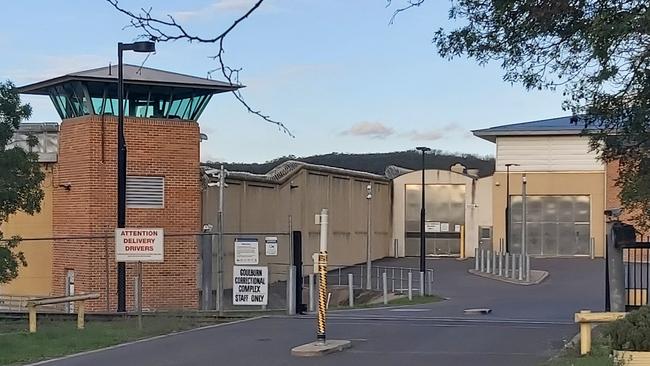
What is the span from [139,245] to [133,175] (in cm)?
1485

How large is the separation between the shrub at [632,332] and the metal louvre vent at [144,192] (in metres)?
24.9

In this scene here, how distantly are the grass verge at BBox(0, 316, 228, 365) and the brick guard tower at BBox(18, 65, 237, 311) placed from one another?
1009 centimetres

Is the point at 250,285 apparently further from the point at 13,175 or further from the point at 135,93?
the point at 135,93

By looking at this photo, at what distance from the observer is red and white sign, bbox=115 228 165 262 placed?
21.5 metres

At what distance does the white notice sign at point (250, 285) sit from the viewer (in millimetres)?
25812

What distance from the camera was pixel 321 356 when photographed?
16594mm

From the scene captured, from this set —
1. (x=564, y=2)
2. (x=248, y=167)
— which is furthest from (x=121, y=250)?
(x=248, y=167)

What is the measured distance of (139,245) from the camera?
21.6 m

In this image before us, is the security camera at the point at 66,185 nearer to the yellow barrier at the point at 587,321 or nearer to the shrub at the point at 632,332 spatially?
the yellow barrier at the point at 587,321

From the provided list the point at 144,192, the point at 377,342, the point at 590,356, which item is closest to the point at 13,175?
the point at 144,192

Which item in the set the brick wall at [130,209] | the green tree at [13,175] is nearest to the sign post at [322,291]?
the green tree at [13,175]

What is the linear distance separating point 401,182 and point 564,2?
192ft

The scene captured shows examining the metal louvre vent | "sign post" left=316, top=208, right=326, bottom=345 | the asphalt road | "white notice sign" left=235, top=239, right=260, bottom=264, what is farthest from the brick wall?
"sign post" left=316, top=208, right=326, bottom=345

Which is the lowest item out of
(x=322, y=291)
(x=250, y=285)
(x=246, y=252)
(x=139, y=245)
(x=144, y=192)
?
(x=250, y=285)
